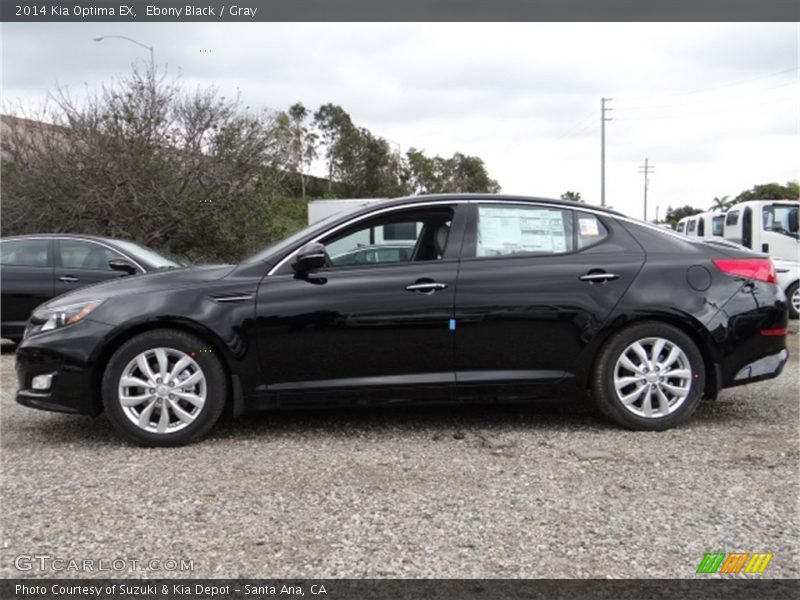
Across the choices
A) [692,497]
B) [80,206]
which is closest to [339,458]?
[692,497]

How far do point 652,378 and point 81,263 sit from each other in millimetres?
6369

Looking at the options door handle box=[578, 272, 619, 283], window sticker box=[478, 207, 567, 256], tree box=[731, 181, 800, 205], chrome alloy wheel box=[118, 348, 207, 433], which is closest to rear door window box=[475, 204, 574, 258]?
window sticker box=[478, 207, 567, 256]

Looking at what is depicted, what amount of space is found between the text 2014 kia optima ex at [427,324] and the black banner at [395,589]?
1687mm

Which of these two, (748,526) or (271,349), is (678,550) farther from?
(271,349)

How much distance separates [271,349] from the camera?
14.1ft

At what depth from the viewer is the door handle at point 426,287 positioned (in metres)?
4.39

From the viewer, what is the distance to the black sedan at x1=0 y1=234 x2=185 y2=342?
7.94m

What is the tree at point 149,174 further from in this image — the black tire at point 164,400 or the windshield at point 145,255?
the black tire at point 164,400

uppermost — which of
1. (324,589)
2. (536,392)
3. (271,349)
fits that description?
(271,349)

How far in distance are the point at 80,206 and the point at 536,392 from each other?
14694 millimetres

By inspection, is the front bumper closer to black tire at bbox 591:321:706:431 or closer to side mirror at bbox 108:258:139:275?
black tire at bbox 591:321:706:431

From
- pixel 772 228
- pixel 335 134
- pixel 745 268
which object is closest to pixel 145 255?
pixel 745 268

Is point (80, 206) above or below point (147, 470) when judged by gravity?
above

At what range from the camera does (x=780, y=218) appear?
15.9 meters
